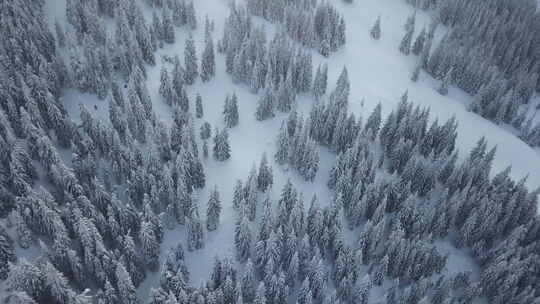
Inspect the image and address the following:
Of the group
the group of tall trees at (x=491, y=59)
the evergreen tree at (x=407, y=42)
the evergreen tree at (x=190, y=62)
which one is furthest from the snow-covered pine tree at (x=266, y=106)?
the evergreen tree at (x=407, y=42)

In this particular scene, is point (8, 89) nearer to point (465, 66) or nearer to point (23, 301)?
point (23, 301)

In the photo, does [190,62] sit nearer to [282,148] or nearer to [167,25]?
[167,25]

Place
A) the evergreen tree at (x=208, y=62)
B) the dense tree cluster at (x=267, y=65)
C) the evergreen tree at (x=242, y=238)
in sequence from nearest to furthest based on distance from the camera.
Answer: the evergreen tree at (x=242, y=238) < the dense tree cluster at (x=267, y=65) < the evergreen tree at (x=208, y=62)

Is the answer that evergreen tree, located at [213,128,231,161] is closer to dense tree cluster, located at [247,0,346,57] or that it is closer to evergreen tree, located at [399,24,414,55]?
dense tree cluster, located at [247,0,346,57]

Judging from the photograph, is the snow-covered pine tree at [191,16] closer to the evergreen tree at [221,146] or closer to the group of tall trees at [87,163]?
the group of tall trees at [87,163]

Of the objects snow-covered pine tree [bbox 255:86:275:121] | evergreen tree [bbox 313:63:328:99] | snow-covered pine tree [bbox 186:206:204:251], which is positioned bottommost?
snow-covered pine tree [bbox 186:206:204:251]

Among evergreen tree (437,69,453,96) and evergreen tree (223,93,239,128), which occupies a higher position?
evergreen tree (437,69,453,96)

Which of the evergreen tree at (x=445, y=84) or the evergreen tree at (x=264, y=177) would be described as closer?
the evergreen tree at (x=264, y=177)

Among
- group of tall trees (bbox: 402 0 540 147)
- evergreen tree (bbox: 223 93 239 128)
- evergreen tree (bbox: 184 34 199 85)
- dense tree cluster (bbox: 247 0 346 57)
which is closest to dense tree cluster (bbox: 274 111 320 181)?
evergreen tree (bbox: 223 93 239 128)

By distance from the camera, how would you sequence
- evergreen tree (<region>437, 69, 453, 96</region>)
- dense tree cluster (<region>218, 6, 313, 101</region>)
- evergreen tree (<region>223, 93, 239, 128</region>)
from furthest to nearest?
1. evergreen tree (<region>437, 69, 453, 96</region>)
2. dense tree cluster (<region>218, 6, 313, 101</region>)
3. evergreen tree (<region>223, 93, 239, 128</region>)

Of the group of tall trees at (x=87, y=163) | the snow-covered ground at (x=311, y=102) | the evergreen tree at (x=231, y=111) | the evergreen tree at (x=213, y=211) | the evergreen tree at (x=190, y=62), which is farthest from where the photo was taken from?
the evergreen tree at (x=190, y=62)

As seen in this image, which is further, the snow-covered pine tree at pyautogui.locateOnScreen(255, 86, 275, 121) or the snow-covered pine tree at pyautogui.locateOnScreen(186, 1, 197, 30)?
the snow-covered pine tree at pyautogui.locateOnScreen(186, 1, 197, 30)
